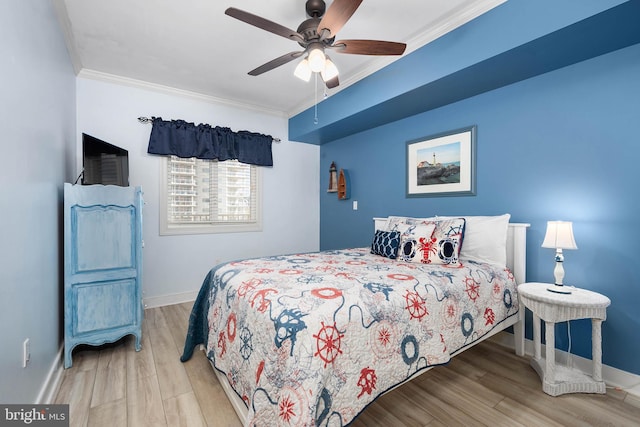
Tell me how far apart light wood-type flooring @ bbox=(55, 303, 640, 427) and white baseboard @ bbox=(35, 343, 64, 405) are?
0.04m

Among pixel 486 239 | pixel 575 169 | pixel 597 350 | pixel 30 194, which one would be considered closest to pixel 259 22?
pixel 30 194

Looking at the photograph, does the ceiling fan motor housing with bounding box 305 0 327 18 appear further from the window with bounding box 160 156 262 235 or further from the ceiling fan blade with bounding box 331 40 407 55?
the window with bounding box 160 156 262 235

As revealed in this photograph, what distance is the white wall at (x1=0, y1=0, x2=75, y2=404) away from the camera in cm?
124

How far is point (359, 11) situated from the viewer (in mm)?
2137

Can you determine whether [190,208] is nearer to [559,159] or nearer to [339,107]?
[339,107]

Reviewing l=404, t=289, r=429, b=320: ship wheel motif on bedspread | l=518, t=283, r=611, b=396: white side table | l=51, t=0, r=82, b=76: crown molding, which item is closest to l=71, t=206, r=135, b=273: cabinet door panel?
l=51, t=0, r=82, b=76: crown molding

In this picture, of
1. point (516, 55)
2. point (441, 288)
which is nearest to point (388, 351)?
point (441, 288)

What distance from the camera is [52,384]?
5.86 feet

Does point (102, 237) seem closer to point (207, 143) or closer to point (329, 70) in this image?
point (207, 143)

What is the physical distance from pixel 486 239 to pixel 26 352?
306cm

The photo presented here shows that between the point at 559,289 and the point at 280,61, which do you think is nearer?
the point at 559,289

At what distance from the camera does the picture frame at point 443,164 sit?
2744 mm

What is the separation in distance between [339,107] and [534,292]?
2.60 metres

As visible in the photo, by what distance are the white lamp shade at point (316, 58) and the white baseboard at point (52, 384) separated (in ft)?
8.39
